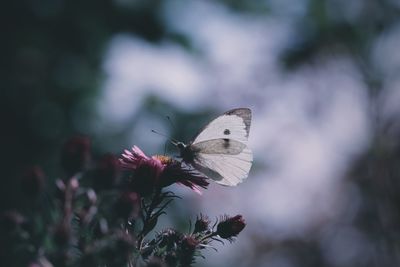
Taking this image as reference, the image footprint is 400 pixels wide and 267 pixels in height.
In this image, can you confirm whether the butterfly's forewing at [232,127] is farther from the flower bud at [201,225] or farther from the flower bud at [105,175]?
the flower bud at [105,175]

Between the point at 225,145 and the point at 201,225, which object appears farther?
the point at 225,145

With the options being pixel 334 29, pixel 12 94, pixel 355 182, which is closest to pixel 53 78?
pixel 12 94

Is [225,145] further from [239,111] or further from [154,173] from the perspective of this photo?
[154,173]

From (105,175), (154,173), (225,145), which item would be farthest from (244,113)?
(105,175)

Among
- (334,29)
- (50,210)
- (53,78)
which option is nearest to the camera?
(50,210)

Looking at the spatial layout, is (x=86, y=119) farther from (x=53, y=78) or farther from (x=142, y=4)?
(x=142, y=4)

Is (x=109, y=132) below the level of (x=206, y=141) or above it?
Answer: above

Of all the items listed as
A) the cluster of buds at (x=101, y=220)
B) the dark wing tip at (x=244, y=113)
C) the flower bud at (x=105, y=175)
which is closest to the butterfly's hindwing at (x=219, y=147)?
the dark wing tip at (x=244, y=113)
